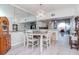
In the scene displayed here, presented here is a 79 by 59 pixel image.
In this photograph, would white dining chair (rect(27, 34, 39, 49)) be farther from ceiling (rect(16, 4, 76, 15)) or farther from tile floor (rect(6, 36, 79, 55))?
ceiling (rect(16, 4, 76, 15))

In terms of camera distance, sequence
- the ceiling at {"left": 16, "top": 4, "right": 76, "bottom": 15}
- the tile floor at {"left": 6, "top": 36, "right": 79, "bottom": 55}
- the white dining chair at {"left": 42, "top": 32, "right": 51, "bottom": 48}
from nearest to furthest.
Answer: the ceiling at {"left": 16, "top": 4, "right": 76, "bottom": 15} → the tile floor at {"left": 6, "top": 36, "right": 79, "bottom": 55} → the white dining chair at {"left": 42, "top": 32, "right": 51, "bottom": 48}

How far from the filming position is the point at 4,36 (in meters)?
3.46

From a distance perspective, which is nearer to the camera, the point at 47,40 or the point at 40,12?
the point at 40,12

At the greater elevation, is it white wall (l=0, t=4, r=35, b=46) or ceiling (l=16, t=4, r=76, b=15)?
ceiling (l=16, t=4, r=76, b=15)

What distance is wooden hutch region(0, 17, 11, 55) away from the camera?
3.36 m

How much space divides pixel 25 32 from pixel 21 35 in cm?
18

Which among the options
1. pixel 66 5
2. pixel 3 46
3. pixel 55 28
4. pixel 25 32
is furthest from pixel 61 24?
pixel 3 46

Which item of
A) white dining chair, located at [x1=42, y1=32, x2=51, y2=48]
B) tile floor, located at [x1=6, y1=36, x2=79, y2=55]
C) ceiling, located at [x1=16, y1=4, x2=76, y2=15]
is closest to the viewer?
ceiling, located at [x1=16, y1=4, x2=76, y2=15]

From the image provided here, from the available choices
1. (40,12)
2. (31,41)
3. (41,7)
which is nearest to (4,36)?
(31,41)

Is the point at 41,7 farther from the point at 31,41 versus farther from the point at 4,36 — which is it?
the point at 4,36

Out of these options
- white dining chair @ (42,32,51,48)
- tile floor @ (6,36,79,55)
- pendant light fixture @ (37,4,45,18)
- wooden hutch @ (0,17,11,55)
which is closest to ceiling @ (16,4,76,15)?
pendant light fixture @ (37,4,45,18)
